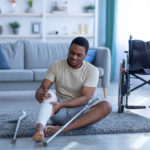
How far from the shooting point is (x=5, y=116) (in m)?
3.44

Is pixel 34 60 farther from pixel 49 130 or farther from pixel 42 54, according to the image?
pixel 49 130

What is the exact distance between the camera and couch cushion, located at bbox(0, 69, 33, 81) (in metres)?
4.28

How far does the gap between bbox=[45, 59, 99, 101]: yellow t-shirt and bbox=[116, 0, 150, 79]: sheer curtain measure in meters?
3.21

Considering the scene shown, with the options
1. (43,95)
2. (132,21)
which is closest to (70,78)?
(43,95)

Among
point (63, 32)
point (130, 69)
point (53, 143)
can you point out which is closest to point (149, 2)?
point (63, 32)

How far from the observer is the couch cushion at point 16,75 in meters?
4.28

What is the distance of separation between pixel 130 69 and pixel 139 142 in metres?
1.31

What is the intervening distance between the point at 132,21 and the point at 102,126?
345cm

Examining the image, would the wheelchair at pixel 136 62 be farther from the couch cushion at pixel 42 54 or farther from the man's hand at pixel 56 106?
the couch cushion at pixel 42 54

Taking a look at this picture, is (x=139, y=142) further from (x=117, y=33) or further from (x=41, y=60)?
(x=117, y=33)

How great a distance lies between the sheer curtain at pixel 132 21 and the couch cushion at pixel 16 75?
2357 mm

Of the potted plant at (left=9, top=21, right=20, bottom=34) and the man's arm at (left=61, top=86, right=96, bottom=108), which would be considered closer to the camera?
the man's arm at (left=61, top=86, right=96, bottom=108)

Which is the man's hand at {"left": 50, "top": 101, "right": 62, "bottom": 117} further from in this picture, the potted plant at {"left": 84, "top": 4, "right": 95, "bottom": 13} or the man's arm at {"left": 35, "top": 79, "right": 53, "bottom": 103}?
the potted plant at {"left": 84, "top": 4, "right": 95, "bottom": 13}

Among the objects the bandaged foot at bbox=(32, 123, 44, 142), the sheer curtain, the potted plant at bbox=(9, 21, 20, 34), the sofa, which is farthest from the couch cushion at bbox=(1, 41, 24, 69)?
the bandaged foot at bbox=(32, 123, 44, 142)
